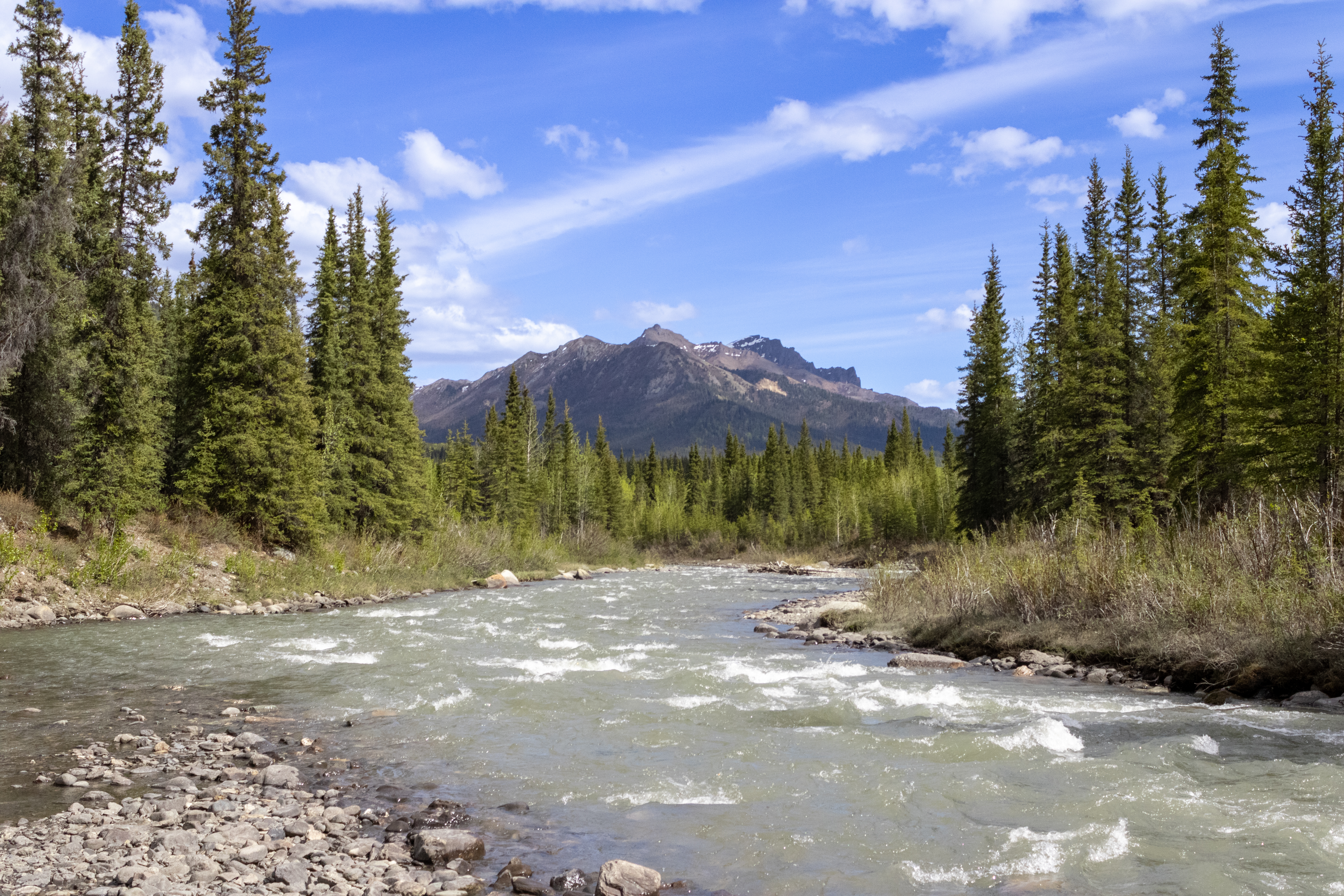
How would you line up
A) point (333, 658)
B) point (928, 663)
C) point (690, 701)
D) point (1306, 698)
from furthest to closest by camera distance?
point (333, 658), point (928, 663), point (690, 701), point (1306, 698)

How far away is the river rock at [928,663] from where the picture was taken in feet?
52.9

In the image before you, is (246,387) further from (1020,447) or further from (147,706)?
(1020,447)

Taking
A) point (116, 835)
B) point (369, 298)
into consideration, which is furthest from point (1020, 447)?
point (116, 835)

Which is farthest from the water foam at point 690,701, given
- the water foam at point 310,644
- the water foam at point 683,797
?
the water foam at point 310,644

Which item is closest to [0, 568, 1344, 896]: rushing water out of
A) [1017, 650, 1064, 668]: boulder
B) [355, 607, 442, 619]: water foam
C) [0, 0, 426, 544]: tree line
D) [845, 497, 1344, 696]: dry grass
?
[1017, 650, 1064, 668]: boulder

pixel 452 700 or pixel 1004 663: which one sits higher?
pixel 452 700

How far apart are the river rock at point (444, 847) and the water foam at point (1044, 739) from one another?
6.10m

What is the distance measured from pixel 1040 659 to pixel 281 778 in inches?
529

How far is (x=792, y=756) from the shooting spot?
31.3 ft

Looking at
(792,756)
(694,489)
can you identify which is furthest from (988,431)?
(694,489)

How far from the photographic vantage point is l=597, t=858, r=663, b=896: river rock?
579 centimetres

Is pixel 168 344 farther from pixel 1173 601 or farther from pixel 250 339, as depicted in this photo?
pixel 1173 601

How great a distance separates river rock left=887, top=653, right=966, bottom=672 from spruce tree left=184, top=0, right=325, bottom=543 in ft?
82.3

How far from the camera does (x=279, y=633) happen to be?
20359 mm
